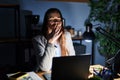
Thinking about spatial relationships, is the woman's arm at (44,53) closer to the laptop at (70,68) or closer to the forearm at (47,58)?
the forearm at (47,58)

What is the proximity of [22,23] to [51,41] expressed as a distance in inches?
54.8

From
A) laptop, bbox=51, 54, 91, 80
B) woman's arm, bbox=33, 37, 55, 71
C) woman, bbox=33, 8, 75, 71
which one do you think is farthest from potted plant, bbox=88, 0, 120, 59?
laptop, bbox=51, 54, 91, 80

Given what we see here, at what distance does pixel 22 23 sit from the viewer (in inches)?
143

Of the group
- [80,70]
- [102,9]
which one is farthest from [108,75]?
[102,9]

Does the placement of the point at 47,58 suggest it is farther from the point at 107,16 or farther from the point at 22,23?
the point at 107,16

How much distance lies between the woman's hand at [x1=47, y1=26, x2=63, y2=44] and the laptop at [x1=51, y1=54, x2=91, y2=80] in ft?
2.23

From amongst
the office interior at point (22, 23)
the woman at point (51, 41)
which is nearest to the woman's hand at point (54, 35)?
the woman at point (51, 41)

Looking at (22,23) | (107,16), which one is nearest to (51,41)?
(22,23)

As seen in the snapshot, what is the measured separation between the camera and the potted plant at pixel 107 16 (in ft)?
11.9

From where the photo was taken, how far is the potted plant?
11.9ft

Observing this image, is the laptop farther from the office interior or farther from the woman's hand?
the office interior

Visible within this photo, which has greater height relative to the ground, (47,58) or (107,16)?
(107,16)

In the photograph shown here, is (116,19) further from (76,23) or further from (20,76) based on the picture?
(20,76)

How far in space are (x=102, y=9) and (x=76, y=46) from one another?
0.75 metres
